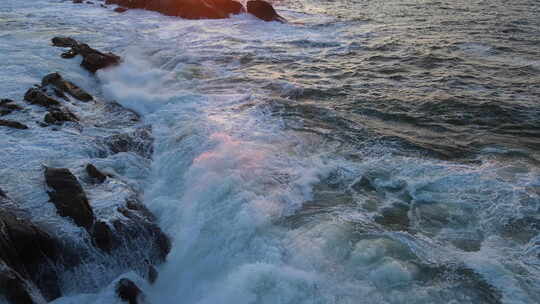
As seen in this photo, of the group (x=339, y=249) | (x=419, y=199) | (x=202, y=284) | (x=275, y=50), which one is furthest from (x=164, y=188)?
(x=275, y=50)

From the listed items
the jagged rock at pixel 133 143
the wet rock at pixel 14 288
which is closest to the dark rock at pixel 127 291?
the wet rock at pixel 14 288

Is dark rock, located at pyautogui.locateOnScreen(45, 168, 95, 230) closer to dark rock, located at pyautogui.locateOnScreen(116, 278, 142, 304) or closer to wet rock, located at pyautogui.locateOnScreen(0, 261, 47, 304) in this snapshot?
dark rock, located at pyautogui.locateOnScreen(116, 278, 142, 304)

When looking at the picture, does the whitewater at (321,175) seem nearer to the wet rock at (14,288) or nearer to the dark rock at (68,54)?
the dark rock at (68,54)

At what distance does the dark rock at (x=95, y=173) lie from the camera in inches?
259

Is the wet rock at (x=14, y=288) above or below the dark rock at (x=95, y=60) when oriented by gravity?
below

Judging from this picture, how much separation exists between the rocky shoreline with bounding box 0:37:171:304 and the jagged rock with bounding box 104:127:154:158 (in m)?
0.02

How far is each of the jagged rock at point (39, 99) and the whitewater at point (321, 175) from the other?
0.70 metres

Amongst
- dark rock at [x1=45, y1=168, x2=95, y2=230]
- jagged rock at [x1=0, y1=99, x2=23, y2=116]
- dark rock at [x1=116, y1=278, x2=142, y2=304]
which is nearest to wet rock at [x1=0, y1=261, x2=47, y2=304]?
dark rock at [x1=116, y1=278, x2=142, y2=304]

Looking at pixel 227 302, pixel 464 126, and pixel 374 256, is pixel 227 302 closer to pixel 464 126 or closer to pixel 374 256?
pixel 374 256

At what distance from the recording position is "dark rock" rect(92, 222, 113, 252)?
5297 mm

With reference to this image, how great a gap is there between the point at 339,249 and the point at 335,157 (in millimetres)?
2516

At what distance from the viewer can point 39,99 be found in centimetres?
895

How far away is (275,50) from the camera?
1565 cm

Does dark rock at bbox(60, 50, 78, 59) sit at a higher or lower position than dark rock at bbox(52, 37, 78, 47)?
lower
